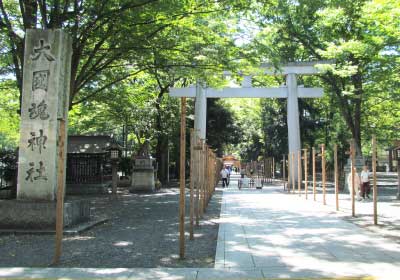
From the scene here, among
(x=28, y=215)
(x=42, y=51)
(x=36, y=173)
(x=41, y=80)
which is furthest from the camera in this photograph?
(x=42, y=51)

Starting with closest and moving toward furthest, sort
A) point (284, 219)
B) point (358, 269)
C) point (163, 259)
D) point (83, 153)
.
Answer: point (358, 269) < point (163, 259) < point (284, 219) < point (83, 153)

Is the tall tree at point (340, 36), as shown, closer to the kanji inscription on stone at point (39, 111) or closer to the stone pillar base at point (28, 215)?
the kanji inscription on stone at point (39, 111)

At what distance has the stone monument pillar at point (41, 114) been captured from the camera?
10.1m

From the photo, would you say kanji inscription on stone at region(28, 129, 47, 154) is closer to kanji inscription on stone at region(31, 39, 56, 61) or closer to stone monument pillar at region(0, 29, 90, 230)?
stone monument pillar at region(0, 29, 90, 230)

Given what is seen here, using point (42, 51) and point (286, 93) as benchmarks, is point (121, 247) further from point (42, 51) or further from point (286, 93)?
point (286, 93)

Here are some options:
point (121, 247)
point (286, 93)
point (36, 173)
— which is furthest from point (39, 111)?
point (286, 93)

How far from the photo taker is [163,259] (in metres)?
6.99

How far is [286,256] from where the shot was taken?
7.03 m

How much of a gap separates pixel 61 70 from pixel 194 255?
563 cm

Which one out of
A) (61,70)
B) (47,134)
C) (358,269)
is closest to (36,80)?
(61,70)

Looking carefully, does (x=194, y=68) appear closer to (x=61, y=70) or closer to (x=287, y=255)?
(x=61, y=70)

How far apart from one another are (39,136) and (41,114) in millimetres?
507

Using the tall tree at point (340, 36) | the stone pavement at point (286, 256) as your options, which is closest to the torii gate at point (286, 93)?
the tall tree at point (340, 36)

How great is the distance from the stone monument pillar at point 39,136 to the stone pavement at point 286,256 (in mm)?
3681
